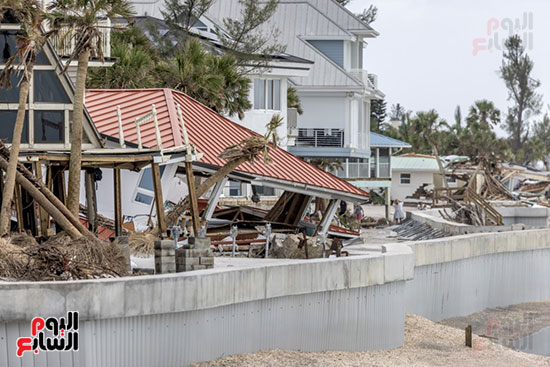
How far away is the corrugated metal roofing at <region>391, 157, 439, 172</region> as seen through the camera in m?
87.1

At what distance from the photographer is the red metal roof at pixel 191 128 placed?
82.4 ft

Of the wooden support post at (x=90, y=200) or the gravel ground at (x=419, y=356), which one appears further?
the wooden support post at (x=90, y=200)

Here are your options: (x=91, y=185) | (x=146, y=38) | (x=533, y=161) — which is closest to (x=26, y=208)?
(x=91, y=185)

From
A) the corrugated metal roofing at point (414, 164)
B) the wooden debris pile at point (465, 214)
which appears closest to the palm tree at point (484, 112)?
the corrugated metal roofing at point (414, 164)

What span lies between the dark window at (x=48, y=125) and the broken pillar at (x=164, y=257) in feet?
15.1

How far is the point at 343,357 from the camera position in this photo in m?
A: 17.5

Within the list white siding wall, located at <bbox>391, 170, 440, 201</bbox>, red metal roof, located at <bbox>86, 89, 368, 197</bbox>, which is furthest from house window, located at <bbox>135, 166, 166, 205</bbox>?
white siding wall, located at <bbox>391, 170, 440, 201</bbox>

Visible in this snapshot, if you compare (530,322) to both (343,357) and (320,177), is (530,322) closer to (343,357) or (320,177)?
(320,177)

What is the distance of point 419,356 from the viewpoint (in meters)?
18.9

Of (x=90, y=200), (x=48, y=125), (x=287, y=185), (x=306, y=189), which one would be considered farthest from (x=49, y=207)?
(x=306, y=189)

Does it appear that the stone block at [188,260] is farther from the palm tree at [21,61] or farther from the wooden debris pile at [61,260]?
the palm tree at [21,61]

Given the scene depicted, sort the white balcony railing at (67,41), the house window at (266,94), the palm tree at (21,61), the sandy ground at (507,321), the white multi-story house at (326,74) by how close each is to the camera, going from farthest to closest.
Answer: the white multi-story house at (326,74) → the house window at (266,94) → the sandy ground at (507,321) → the white balcony railing at (67,41) → the palm tree at (21,61)

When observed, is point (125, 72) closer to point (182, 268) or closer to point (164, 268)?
point (182, 268)

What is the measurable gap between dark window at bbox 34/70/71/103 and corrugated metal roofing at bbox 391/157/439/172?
68441 mm
